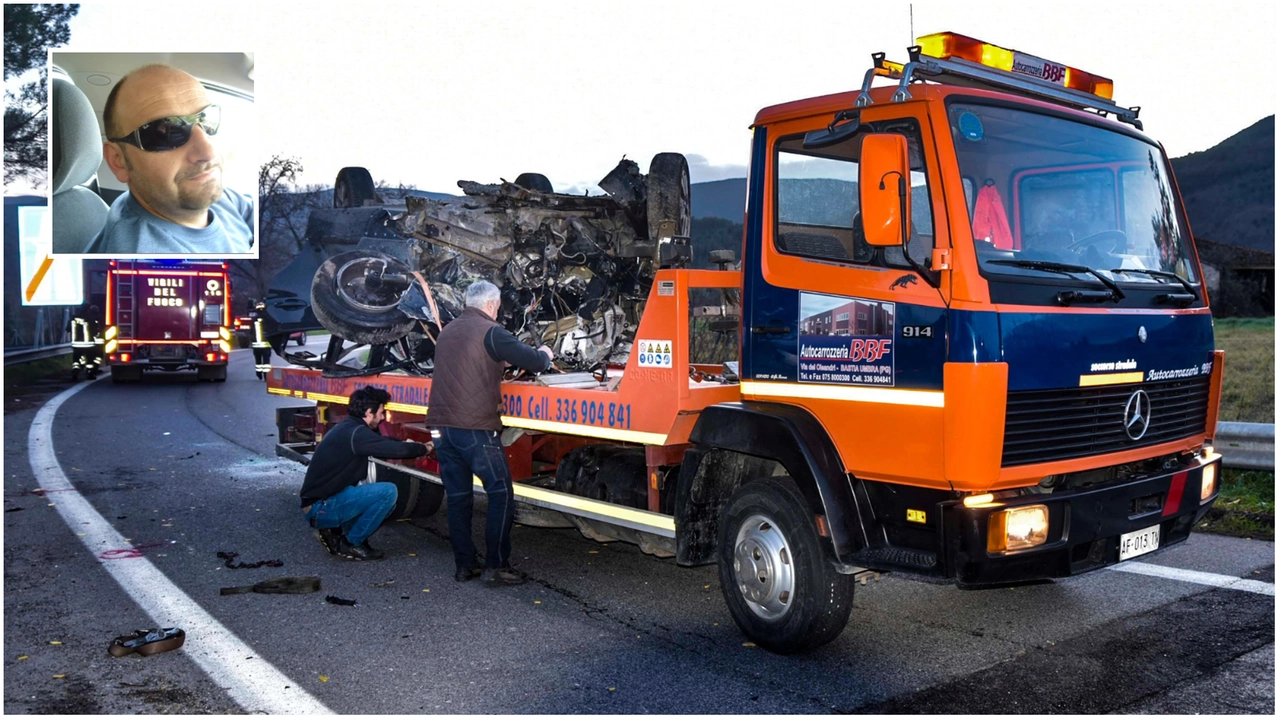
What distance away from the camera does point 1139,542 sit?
15.8ft

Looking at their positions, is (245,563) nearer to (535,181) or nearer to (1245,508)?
(535,181)

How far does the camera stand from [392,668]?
4789 millimetres

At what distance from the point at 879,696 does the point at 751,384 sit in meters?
1.61

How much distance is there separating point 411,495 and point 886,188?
4960mm

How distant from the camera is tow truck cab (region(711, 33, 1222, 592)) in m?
4.35

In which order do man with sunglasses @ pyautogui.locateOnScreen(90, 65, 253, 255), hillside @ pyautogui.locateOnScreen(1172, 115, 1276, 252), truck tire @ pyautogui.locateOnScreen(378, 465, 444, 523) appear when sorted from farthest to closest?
hillside @ pyautogui.locateOnScreen(1172, 115, 1276, 252) → man with sunglasses @ pyautogui.locateOnScreen(90, 65, 253, 255) → truck tire @ pyautogui.locateOnScreen(378, 465, 444, 523)

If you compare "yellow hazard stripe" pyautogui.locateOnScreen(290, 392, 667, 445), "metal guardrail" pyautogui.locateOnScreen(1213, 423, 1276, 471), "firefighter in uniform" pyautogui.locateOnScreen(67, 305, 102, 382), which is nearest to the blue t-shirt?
"firefighter in uniform" pyautogui.locateOnScreen(67, 305, 102, 382)

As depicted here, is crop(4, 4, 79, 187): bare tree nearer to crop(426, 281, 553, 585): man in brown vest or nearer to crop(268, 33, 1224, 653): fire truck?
crop(426, 281, 553, 585): man in brown vest

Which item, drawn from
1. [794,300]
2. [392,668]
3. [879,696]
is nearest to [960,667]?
[879,696]

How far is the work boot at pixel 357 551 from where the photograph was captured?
22.5 ft

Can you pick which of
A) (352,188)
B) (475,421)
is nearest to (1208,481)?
(475,421)

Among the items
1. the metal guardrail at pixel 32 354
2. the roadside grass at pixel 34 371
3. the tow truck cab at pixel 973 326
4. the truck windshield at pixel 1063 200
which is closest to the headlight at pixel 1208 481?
the tow truck cab at pixel 973 326

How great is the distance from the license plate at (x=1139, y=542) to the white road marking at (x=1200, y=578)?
77cm

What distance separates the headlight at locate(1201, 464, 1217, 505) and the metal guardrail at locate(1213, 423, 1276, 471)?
7.39ft
